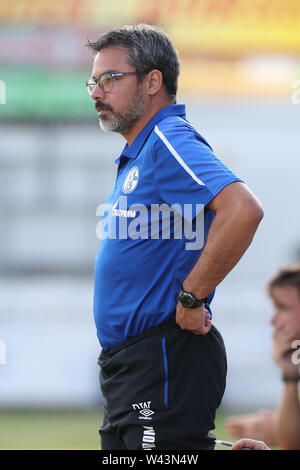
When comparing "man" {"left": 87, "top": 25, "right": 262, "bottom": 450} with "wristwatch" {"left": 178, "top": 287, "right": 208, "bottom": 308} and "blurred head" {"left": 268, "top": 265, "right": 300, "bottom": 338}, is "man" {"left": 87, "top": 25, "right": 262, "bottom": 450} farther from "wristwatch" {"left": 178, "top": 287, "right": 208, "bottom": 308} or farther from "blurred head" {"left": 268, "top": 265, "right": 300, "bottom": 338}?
"blurred head" {"left": 268, "top": 265, "right": 300, "bottom": 338}

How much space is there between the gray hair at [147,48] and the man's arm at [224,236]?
0.73m

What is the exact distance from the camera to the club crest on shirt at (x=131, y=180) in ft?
11.7

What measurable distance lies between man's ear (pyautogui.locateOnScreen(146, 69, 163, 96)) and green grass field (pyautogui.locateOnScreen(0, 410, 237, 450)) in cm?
488

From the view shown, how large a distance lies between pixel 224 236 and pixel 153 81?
817 millimetres

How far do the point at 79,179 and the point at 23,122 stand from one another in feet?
3.20

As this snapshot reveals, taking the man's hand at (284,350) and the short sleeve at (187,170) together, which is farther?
the man's hand at (284,350)

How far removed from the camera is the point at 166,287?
3.47 m

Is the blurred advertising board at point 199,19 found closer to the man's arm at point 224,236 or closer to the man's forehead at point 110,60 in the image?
the man's forehead at point 110,60

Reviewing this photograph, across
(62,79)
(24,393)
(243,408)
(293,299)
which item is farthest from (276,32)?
(293,299)

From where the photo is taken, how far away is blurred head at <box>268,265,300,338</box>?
452 cm

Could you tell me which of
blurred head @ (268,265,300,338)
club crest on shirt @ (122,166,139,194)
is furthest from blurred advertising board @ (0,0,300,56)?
club crest on shirt @ (122,166,139,194)

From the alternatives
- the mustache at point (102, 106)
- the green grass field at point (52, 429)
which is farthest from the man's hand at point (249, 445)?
the green grass field at point (52, 429)

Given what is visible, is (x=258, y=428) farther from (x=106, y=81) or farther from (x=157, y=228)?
(x=106, y=81)

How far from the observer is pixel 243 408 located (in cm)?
1123
